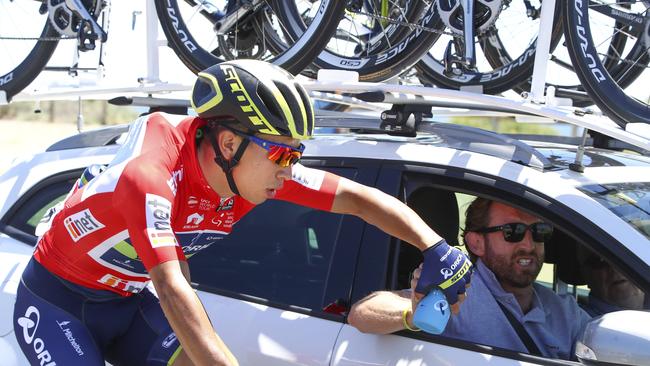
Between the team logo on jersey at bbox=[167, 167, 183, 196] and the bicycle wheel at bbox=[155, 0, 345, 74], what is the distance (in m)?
1.85

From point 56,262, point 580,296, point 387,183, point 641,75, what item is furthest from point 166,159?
point 641,75

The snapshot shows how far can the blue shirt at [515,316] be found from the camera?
3072mm

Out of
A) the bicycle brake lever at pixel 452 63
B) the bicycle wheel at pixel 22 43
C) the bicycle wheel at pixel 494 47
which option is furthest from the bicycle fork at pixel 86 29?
the bicycle brake lever at pixel 452 63

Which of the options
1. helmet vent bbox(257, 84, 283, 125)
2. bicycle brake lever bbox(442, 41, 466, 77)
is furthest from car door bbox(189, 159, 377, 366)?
bicycle brake lever bbox(442, 41, 466, 77)

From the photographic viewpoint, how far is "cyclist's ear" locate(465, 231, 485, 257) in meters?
3.43

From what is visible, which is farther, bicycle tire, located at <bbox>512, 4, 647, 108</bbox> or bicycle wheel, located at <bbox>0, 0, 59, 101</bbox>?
bicycle wheel, located at <bbox>0, 0, 59, 101</bbox>

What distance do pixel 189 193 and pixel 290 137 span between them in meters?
0.37

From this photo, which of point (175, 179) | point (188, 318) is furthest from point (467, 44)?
point (188, 318)

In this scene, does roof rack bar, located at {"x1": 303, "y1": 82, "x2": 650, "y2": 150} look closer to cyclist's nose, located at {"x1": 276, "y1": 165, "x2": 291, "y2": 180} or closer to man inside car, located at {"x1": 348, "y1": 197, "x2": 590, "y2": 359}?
man inside car, located at {"x1": 348, "y1": 197, "x2": 590, "y2": 359}

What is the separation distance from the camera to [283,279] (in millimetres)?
3357

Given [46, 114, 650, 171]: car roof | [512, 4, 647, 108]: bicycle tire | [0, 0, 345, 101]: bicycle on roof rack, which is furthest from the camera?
[0, 0, 345, 101]: bicycle on roof rack

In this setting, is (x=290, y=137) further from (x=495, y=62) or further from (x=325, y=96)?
(x=495, y=62)

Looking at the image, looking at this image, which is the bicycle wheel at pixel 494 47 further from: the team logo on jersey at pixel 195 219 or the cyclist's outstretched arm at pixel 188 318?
the cyclist's outstretched arm at pixel 188 318

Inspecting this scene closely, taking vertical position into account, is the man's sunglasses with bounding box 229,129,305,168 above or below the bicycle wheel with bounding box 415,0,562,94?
below
